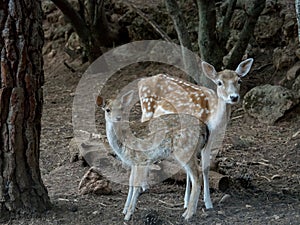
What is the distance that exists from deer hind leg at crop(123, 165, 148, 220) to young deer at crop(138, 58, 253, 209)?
1.87 feet

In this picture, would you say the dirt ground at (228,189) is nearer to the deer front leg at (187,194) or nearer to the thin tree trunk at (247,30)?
the deer front leg at (187,194)

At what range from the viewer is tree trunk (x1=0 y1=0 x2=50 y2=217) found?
417 cm

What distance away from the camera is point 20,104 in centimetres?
425

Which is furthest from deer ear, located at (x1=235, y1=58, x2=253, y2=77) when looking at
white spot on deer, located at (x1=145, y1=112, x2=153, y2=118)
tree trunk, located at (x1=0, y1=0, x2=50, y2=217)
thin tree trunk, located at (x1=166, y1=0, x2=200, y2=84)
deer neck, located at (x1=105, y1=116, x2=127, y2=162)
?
thin tree trunk, located at (x1=166, y1=0, x2=200, y2=84)

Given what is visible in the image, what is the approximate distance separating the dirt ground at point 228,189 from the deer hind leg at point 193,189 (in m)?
0.07

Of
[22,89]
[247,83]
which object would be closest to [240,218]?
A: [22,89]

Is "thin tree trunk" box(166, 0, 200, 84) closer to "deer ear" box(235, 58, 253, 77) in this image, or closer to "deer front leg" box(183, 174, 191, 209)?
"deer ear" box(235, 58, 253, 77)

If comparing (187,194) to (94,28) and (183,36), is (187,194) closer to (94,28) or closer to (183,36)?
(183,36)

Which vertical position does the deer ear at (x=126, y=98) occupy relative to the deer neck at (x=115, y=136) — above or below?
above

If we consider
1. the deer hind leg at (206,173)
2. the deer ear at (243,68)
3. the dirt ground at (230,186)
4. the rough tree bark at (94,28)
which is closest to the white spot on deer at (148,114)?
the dirt ground at (230,186)

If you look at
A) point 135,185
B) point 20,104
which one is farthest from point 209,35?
point 20,104

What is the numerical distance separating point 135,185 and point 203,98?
148 centimetres

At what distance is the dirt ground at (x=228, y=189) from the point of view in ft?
14.5

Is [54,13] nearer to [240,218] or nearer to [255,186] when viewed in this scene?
[255,186]
